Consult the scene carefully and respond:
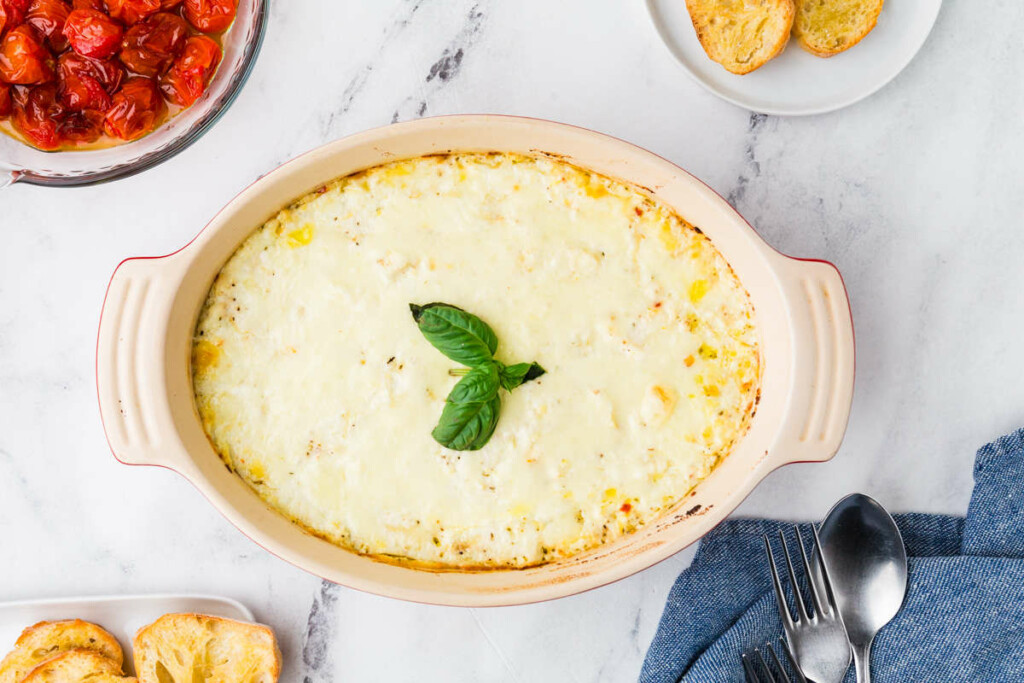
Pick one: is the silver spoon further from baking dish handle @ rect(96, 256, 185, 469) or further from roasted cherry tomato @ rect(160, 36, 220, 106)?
roasted cherry tomato @ rect(160, 36, 220, 106)

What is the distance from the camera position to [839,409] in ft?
5.99

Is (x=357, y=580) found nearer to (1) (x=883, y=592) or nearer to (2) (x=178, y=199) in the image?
(2) (x=178, y=199)

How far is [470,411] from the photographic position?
72.5 inches

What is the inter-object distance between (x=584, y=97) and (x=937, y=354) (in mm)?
1169

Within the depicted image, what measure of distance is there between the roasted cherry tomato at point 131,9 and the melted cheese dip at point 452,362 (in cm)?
58

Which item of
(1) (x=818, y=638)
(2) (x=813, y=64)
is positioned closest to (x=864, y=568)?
(1) (x=818, y=638)

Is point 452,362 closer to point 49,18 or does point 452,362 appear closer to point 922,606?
point 49,18

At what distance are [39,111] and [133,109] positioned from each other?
0.23 metres

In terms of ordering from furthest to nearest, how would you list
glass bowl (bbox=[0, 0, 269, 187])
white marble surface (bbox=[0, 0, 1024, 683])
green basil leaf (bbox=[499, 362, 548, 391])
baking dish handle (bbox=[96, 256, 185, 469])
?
white marble surface (bbox=[0, 0, 1024, 683]) → glass bowl (bbox=[0, 0, 269, 187]) → green basil leaf (bbox=[499, 362, 548, 391]) → baking dish handle (bbox=[96, 256, 185, 469])

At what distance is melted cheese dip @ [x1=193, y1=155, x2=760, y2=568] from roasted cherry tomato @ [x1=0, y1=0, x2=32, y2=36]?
747mm

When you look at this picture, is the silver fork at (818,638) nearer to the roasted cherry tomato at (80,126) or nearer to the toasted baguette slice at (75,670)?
the toasted baguette slice at (75,670)

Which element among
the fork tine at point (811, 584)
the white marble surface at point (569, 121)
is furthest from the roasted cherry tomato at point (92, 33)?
the fork tine at point (811, 584)

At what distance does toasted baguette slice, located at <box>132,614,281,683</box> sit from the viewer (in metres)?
2.07

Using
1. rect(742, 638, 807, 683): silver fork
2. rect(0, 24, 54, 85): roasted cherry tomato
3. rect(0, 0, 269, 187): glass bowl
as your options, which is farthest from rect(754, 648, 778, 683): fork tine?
rect(0, 24, 54, 85): roasted cherry tomato
